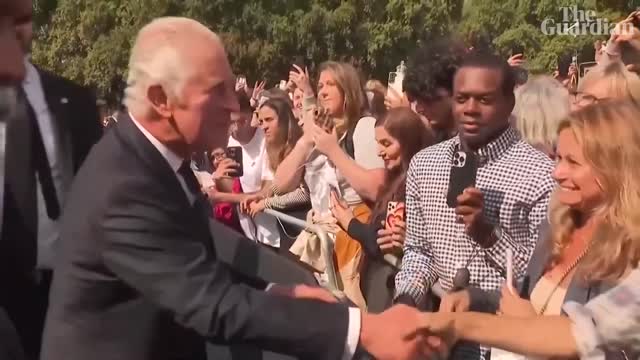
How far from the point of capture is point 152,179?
128 inches

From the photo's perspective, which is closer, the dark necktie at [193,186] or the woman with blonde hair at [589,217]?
the dark necktie at [193,186]

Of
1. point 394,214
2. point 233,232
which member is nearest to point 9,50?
point 233,232

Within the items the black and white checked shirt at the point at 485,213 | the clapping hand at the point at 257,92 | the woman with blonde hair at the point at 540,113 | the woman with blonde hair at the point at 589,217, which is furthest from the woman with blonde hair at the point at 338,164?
the clapping hand at the point at 257,92

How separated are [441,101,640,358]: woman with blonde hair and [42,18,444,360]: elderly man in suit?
66 centimetres

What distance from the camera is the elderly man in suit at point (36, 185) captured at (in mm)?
3605

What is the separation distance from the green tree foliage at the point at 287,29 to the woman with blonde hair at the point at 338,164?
131ft

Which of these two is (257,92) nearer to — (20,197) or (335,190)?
(335,190)

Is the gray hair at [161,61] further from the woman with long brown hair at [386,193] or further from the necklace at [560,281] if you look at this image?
the woman with long brown hair at [386,193]

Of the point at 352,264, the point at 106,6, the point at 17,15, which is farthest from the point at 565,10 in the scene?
the point at 17,15

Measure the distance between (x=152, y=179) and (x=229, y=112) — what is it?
36 cm

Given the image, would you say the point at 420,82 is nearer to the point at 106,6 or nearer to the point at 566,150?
the point at 566,150

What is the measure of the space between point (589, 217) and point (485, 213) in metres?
0.88

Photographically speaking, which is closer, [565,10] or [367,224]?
[367,224]

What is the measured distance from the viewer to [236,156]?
915 centimetres
